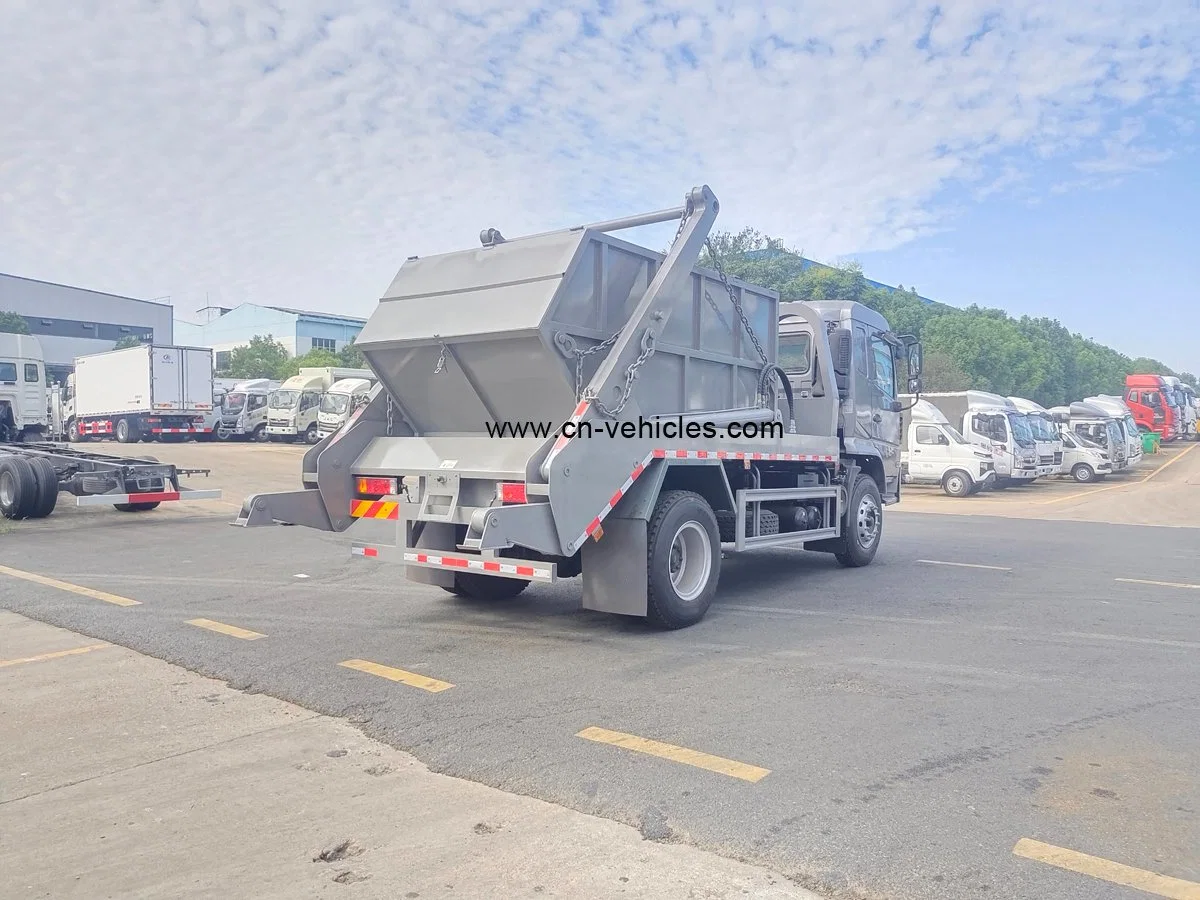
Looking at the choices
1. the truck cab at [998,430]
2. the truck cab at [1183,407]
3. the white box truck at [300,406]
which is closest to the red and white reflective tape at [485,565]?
the truck cab at [998,430]

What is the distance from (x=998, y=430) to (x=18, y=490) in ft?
75.7

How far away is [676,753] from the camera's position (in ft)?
15.0

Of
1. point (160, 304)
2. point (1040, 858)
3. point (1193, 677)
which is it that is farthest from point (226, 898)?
point (160, 304)

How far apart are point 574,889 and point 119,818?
2.00 meters

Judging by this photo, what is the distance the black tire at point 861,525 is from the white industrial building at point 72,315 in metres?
66.8

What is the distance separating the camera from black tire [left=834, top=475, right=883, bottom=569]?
10.4m

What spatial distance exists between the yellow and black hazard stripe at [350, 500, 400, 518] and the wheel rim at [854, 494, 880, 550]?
5403mm

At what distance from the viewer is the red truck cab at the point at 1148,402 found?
4872 cm

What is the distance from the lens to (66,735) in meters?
4.95

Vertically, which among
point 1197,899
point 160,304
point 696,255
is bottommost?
point 1197,899

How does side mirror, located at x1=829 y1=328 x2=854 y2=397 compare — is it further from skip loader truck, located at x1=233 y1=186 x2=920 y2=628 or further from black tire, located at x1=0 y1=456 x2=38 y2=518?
black tire, located at x1=0 y1=456 x2=38 y2=518

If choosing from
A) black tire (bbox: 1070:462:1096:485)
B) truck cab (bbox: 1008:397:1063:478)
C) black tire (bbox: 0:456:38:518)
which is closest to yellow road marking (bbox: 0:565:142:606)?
black tire (bbox: 0:456:38:518)

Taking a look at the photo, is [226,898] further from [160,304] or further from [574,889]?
[160,304]

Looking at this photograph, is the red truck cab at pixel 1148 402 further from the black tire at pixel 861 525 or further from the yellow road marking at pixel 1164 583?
the black tire at pixel 861 525
